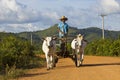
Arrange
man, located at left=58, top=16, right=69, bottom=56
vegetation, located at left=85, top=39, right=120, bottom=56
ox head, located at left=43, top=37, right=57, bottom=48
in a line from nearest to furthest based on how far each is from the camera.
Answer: ox head, located at left=43, top=37, right=57, bottom=48, man, located at left=58, top=16, right=69, bottom=56, vegetation, located at left=85, top=39, right=120, bottom=56

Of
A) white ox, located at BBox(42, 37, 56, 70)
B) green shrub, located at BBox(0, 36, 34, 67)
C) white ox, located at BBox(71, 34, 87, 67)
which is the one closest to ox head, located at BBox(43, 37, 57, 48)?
white ox, located at BBox(42, 37, 56, 70)

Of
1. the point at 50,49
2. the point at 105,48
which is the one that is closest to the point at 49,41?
the point at 50,49

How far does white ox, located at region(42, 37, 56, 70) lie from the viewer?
68.4 ft

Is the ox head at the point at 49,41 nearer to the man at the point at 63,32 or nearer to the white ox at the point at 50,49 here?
the white ox at the point at 50,49

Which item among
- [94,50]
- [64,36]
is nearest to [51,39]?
[64,36]

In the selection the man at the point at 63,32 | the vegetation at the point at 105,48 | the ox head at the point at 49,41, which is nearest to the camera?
the ox head at the point at 49,41

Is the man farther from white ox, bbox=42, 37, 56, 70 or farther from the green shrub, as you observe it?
the green shrub

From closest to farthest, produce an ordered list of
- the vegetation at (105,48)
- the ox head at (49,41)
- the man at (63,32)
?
the ox head at (49,41), the man at (63,32), the vegetation at (105,48)

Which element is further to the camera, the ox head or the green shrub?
the green shrub

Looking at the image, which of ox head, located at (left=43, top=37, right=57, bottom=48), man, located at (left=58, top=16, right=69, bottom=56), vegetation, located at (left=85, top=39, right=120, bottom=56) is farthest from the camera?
vegetation, located at (left=85, top=39, right=120, bottom=56)

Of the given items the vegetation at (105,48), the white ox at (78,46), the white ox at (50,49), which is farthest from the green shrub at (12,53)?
the vegetation at (105,48)

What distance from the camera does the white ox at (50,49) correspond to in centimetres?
2084

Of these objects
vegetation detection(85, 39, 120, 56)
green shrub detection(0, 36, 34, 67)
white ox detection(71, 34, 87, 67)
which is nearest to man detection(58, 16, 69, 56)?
white ox detection(71, 34, 87, 67)

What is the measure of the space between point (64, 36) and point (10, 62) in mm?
3311
